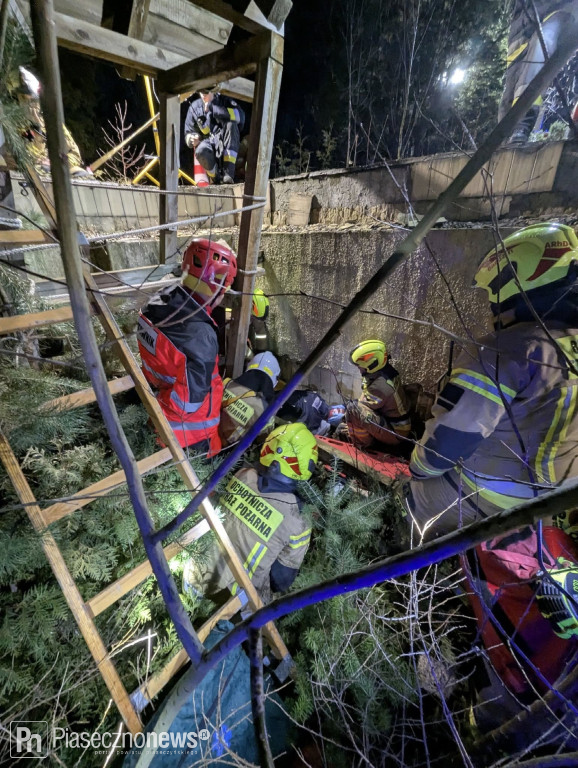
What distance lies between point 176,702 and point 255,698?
35 cm

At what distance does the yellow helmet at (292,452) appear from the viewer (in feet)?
9.75

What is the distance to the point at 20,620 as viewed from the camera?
6.43ft

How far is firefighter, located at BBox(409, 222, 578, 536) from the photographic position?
1897 millimetres

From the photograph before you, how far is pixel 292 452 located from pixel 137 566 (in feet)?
4.89

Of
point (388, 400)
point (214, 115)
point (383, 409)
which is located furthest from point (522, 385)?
point (214, 115)

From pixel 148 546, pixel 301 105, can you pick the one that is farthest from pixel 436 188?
pixel 301 105

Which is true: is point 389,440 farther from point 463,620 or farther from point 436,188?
point 436,188

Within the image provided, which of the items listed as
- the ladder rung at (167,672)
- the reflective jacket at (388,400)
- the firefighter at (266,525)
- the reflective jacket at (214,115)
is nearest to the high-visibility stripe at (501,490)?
the reflective jacket at (388,400)

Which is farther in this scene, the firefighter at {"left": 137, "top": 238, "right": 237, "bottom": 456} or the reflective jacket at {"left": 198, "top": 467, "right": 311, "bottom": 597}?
the firefighter at {"left": 137, "top": 238, "right": 237, "bottom": 456}

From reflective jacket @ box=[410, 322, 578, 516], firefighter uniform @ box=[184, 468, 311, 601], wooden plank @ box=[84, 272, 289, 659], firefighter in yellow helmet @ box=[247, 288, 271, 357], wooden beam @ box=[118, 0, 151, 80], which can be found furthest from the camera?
firefighter in yellow helmet @ box=[247, 288, 271, 357]

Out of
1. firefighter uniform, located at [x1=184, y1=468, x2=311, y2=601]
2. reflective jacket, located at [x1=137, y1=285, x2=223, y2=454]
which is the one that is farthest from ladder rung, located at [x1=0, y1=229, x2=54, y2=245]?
firefighter uniform, located at [x1=184, y1=468, x2=311, y2=601]

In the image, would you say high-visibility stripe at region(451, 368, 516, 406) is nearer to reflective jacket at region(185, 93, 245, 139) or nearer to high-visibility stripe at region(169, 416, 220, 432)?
high-visibility stripe at region(169, 416, 220, 432)

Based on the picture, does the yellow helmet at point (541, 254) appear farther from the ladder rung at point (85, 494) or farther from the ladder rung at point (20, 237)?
the ladder rung at point (20, 237)

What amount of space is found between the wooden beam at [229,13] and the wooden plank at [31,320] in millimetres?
2343
